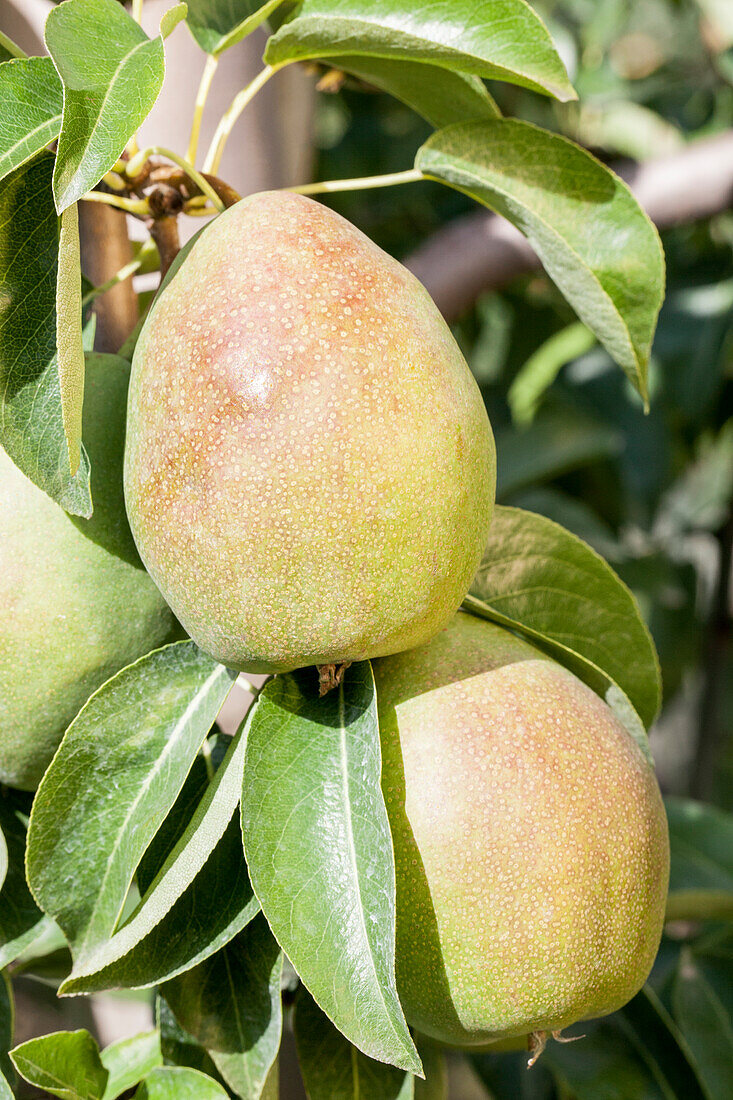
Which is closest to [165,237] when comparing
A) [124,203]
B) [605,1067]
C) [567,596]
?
[124,203]

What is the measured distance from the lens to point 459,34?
0.53m

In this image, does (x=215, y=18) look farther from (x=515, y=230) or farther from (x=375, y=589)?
(x=515, y=230)

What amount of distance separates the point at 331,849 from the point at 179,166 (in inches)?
14.5

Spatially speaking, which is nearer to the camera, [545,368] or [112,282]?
[112,282]

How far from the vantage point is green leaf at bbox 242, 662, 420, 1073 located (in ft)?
1.42

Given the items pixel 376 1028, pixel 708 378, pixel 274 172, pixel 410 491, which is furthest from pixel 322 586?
pixel 708 378

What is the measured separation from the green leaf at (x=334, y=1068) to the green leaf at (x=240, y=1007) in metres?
0.08

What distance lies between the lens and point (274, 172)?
2.70ft

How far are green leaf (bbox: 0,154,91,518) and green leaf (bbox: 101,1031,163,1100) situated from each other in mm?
352

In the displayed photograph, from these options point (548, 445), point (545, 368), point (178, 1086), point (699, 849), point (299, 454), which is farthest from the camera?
point (545, 368)

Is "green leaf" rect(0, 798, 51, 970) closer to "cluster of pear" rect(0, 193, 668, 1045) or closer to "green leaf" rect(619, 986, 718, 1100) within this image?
"cluster of pear" rect(0, 193, 668, 1045)

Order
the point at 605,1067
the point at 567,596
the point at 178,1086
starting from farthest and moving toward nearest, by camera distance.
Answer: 1. the point at 605,1067
2. the point at 567,596
3. the point at 178,1086

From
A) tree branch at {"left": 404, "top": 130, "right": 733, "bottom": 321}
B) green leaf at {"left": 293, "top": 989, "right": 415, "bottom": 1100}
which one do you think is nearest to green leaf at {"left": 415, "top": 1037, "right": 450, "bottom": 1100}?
green leaf at {"left": 293, "top": 989, "right": 415, "bottom": 1100}

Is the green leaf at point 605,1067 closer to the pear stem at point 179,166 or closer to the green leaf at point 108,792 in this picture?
the green leaf at point 108,792
